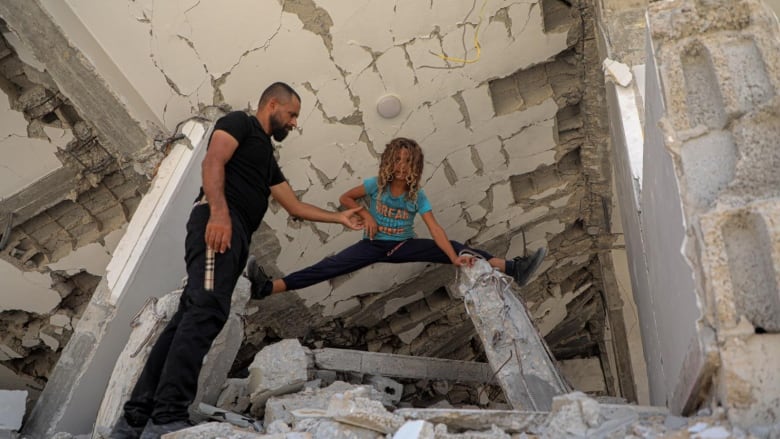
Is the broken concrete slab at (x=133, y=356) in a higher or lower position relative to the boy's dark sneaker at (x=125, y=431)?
higher

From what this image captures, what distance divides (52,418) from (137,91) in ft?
6.01

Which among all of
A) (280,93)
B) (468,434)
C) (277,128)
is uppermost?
(280,93)

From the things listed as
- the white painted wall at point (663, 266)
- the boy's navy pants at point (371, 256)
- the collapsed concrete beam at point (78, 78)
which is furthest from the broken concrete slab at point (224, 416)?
the collapsed concrete beam at point (78, 78)

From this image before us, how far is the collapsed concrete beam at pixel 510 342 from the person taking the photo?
329cm

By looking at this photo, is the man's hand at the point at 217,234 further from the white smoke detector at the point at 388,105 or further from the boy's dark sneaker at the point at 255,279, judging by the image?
the white smoke detector at the point at 388,105

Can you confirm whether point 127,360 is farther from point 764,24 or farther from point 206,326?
point 764,24

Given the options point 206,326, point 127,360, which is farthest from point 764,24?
point 127,360

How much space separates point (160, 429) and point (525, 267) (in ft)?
7.04

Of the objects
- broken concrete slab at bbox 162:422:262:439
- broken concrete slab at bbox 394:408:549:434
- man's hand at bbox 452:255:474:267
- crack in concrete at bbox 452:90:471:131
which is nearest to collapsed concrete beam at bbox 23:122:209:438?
broken concrete slab at bbox 162:422:262:439

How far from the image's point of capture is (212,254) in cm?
296

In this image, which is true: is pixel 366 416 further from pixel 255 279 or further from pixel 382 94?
pixel 382 94

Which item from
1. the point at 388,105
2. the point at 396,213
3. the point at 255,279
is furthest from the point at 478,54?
the point at 255,279

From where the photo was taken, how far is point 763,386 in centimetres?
174

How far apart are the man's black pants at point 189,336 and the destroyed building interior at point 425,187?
0.24 metres
